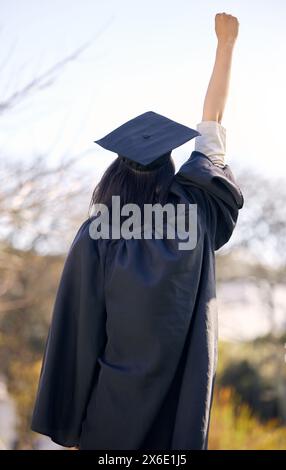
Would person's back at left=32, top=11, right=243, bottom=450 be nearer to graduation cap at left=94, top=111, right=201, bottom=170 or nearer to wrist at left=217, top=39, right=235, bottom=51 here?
graduation cap at left=94, top=111, right=201, bottom=170

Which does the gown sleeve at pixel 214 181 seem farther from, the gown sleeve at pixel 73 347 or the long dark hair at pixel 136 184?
the gown sleeve at pixel 73 347

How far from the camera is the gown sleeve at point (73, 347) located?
93.6 inches

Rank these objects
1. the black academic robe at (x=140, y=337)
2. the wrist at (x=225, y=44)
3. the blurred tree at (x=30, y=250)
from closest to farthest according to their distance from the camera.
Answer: the black academic robe at (x=140, y=337), the wrist at (x=225, y=44), the blurred tree at (x=30, y=250)

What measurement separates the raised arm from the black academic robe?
183 millimetres

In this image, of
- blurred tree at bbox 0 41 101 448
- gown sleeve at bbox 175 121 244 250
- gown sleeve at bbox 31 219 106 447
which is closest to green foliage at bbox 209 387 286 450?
blurred tree at bbox 0 41 101 448

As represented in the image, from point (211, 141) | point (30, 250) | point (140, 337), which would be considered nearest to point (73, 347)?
point (140, 337)

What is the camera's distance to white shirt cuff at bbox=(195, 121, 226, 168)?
8.24 ft

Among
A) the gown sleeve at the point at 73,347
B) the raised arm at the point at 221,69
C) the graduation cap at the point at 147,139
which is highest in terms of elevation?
the raised arm at the point at 221,69

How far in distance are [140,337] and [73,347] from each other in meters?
0.27

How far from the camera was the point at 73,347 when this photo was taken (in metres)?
2.45

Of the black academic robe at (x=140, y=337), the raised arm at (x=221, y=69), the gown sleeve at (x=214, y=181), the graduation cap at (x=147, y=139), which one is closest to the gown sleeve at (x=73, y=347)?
the black academic robe at (x=140, y=337)

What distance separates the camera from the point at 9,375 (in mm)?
9875
